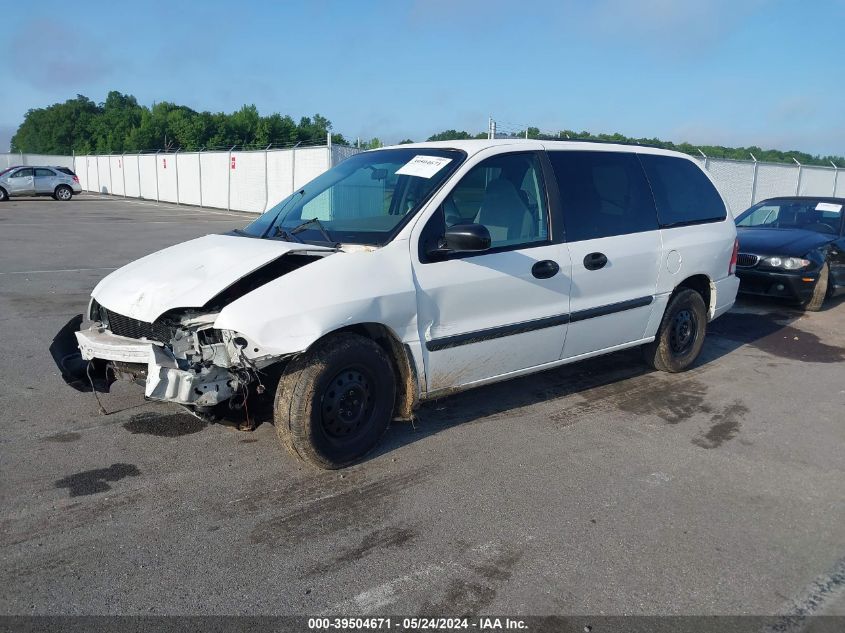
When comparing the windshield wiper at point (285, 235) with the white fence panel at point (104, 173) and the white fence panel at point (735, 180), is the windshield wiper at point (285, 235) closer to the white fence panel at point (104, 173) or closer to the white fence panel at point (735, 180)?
the white fence panel at point (735, 180)

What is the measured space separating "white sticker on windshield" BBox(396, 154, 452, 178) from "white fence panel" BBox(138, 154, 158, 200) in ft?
117

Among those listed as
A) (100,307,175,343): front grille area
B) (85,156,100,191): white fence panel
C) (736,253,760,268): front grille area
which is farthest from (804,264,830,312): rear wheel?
(85,156,100,191): white fence panel

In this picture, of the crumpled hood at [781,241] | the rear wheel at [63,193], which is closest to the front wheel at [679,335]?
the crumpled hood at [781,241]

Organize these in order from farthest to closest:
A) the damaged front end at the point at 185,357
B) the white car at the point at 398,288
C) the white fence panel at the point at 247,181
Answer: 1. the white fence panel at the point at 247,181
2. the white car at the point at 398,288
3. the damaged front end at the point at 185,357

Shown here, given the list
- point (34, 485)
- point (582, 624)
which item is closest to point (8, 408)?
point (34, 485)

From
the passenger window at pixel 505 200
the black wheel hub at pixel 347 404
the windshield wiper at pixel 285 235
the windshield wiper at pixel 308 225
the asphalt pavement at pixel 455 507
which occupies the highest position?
the passenger window at pixel 505 200

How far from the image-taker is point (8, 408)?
484cm

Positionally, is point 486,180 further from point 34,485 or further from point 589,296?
point 34,485

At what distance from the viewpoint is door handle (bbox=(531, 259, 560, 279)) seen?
462 centimetres

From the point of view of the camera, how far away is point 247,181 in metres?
27.7

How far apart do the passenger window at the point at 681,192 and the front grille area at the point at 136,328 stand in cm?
391

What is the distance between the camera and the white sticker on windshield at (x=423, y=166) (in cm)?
448

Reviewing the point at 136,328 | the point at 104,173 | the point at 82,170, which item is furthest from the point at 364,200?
the point at 82,170

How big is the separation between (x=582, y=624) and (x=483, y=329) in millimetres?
2033
